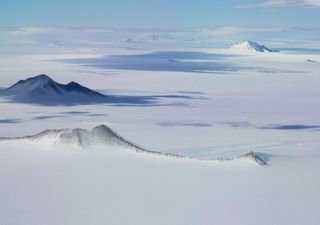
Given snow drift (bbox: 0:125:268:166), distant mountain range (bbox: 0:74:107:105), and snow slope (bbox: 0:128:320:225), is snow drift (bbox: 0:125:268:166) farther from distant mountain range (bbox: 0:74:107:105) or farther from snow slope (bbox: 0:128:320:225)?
distant mountain range (bbox: 0:74:107:105)

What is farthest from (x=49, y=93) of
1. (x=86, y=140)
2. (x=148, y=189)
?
(x=148, y=189)

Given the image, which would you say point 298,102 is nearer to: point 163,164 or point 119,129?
point 119,129

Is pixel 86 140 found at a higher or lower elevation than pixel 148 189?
higher

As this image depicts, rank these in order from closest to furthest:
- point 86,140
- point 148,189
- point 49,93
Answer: point 148,189, point 86,140, point 49,93

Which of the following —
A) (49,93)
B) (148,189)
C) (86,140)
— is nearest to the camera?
Answer: (148,189)

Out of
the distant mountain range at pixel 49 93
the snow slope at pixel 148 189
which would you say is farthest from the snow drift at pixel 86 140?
the distant mountain range at pixel 49 93

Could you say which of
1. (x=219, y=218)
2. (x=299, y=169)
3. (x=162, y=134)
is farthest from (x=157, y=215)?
(x=162, y=134)

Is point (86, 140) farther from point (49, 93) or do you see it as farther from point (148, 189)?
point (49, 93)

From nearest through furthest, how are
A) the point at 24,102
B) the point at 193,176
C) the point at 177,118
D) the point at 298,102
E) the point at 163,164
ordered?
the point at 193,176, the point at 163,164, the point at 177,118, the point at 24,102, the point at 298,102

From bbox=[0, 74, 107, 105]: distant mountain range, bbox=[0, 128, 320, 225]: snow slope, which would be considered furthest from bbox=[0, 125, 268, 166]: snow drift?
bbox=[0, 74, 107, 105]: distant mountain range
